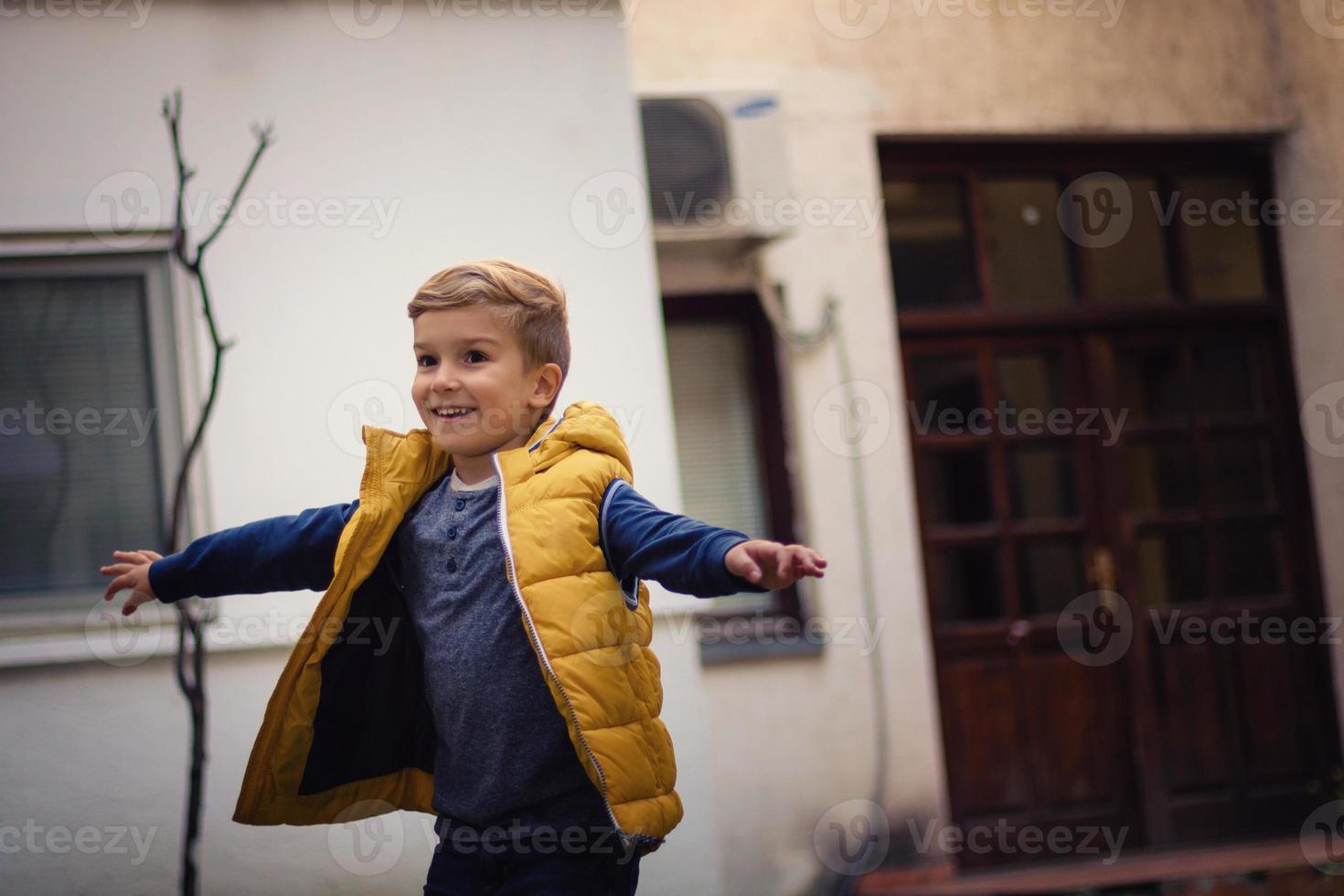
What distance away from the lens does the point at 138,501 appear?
3578mm

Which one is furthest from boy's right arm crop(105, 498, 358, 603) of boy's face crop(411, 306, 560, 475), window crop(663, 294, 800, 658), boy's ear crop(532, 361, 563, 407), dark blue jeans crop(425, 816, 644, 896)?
window crop(663, 294, 800, 658)

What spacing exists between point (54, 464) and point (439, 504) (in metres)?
1.66

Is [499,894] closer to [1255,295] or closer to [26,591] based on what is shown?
[26,591]

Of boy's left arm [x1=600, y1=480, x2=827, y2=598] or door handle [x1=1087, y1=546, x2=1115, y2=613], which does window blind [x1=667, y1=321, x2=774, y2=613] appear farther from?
boy's left arm [x1=600, y1=480, x2=827, y2=598]

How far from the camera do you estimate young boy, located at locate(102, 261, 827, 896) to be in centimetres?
221

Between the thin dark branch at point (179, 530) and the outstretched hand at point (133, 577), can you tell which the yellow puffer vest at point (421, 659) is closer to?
the outstretched hand at point (133, 577)

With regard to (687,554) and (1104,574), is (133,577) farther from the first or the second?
(1104,574)

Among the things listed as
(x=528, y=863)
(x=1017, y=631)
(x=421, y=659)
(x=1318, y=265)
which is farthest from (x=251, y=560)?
(x=1318, y=265)

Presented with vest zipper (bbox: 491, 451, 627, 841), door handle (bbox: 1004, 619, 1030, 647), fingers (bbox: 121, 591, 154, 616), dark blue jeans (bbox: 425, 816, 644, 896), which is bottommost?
door handle (bbox: 1004, 619, 1030, 647)

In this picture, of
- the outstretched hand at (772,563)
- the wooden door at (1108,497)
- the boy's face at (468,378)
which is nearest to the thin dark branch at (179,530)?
the boy's face at (468,378)

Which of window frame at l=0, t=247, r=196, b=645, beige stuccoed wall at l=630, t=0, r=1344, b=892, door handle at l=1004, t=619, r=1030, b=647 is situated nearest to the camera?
window frame at l=0, t=247, r=196, b=645

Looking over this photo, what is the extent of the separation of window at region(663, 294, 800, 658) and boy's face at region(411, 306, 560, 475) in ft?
9.15

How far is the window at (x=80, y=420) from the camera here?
3.50 metres

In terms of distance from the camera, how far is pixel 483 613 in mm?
2289
